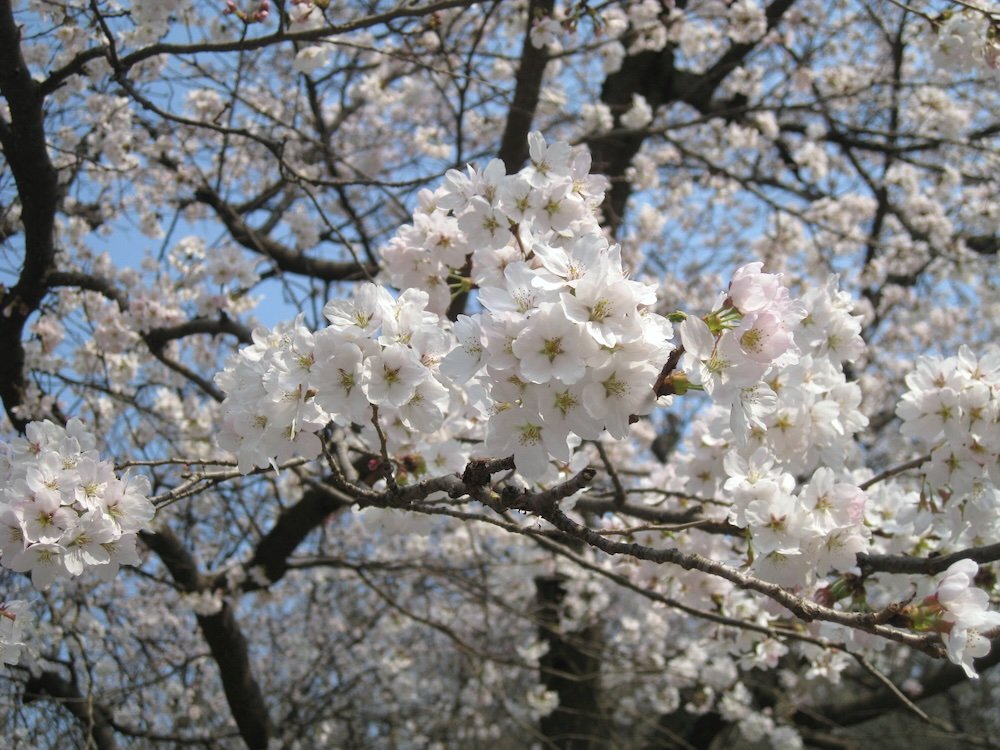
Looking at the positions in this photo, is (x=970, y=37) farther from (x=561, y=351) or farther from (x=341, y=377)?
(x=341, y=377)

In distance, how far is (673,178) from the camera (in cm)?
661

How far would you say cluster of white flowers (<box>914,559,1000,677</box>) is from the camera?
1.32 m

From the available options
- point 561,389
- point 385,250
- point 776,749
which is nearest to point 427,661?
point 776,749

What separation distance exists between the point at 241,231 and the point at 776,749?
17.3 ft

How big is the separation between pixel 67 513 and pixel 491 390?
2.82 feet

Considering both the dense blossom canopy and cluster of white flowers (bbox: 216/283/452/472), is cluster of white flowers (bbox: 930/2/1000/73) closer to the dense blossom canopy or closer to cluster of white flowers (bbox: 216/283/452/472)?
the dense blossom canopy

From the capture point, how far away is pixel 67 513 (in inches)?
55.2

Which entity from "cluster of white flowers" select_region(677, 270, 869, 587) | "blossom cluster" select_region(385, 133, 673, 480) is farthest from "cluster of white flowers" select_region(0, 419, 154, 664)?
"cluster of white flowers" select_region(677, 270, 869, 587)

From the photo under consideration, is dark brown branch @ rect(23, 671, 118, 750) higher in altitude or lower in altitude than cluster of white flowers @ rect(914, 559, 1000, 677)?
higher

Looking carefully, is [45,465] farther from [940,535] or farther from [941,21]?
[941,21]

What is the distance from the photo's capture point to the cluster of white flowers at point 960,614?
132cm

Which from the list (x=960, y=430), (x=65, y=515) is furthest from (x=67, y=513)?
(x=960, y=430)

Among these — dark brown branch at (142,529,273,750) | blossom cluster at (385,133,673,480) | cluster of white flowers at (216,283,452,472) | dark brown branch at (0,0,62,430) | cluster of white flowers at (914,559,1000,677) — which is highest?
dark brown branch at (0,0,62,430)

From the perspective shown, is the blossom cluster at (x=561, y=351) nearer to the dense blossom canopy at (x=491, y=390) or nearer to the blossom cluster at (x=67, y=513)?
the dense blossom canopy at (x=491, y=390)
